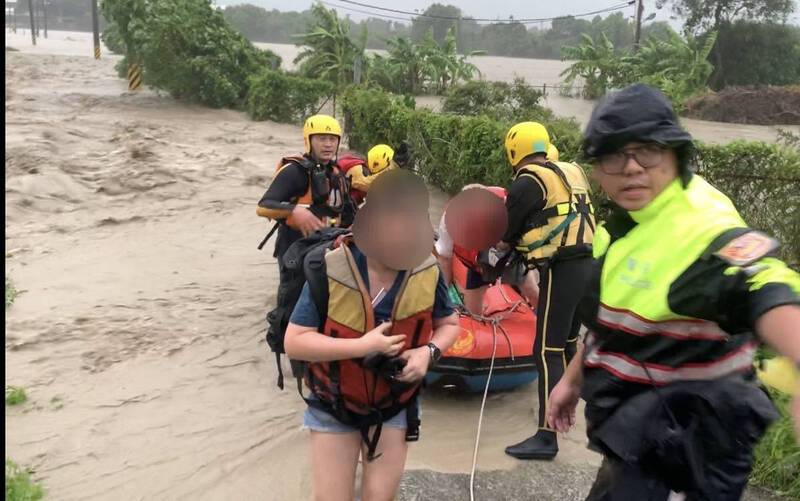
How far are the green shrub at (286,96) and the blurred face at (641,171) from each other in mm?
22979

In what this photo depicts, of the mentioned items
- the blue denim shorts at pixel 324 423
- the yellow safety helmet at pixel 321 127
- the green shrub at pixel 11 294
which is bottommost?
the green shrub at pixel 11 294

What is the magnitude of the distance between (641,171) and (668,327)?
0.39 metres

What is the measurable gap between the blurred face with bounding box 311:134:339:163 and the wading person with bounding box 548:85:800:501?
3.10 meters

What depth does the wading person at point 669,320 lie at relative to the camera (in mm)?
1563

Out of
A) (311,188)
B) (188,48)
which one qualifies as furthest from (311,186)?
(188,48)

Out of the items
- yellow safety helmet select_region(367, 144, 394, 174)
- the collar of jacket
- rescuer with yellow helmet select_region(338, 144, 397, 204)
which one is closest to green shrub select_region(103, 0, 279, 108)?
yellow safety helmet select_region(367, 144, 394, 174)

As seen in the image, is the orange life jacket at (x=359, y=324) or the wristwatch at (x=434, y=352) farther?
the wristwatch at (x=434, y=352)

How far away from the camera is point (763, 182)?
5.84 metres

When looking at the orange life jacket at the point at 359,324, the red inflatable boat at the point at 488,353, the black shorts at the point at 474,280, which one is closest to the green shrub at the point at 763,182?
the red inflatable boat at the point at 488,353

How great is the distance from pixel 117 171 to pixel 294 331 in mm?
13105

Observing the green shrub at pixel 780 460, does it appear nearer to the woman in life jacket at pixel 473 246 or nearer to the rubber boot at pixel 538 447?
the rubber boot at pixel 538 447

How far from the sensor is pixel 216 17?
26469 mm

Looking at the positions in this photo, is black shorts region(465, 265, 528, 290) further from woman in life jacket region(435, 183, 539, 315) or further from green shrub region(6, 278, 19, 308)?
green shrub region(6, 278, 19, 308)

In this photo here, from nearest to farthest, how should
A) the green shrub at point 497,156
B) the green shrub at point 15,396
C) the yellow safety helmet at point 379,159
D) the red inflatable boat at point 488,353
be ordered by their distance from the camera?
the red inflatable boat at point 488,353 → the green shrub at point 15,396 → the green shrub at point 497,156 → the yellow safety helmet at point 379,159
